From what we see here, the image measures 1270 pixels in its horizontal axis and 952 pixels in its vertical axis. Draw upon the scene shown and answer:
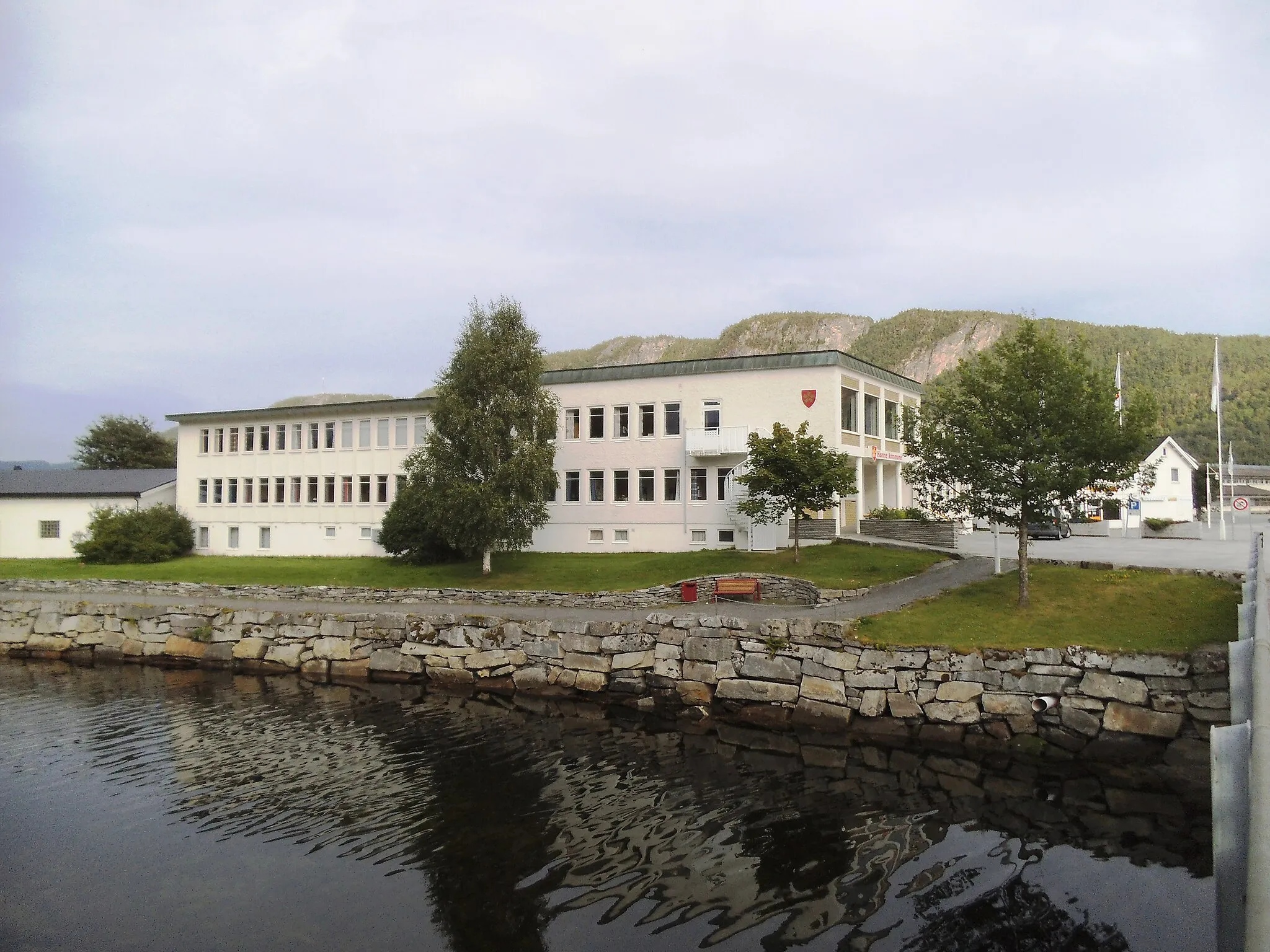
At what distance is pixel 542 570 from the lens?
3744 centimetres

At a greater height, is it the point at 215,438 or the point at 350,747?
the point at 215,438

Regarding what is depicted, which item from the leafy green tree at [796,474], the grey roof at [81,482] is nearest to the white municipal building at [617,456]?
the grey roof at [81,482]

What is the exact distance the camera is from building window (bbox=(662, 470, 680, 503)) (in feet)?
137

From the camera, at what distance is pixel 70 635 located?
3005 cm

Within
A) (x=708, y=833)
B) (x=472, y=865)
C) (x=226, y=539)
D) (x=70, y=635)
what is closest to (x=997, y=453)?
(x=708, y=833)

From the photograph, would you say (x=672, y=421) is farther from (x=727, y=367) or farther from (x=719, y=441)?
(x=727, y=367)

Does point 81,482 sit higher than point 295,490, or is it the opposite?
point 81,482

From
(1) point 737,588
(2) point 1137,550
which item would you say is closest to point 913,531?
(2) point 1137,550

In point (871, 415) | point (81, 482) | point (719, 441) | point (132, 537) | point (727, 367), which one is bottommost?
point (132, 537)

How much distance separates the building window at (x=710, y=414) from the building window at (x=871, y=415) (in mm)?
7891

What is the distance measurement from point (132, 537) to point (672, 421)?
3156cm

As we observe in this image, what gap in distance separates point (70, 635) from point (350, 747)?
741 inches

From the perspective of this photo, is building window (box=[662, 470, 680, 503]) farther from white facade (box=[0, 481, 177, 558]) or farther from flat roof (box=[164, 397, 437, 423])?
white facade (box=[0, 481, 177, 558])

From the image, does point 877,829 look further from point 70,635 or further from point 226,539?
point 226,539
